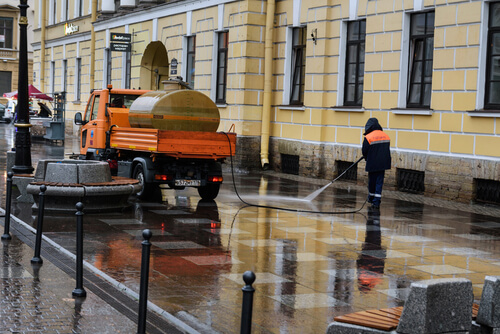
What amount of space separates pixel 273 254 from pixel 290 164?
44.2ft

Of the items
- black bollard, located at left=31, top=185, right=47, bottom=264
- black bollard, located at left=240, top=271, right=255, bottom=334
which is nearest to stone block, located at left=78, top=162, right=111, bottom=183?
black bollard, located at left=31, top=185, right=47, bottom=264

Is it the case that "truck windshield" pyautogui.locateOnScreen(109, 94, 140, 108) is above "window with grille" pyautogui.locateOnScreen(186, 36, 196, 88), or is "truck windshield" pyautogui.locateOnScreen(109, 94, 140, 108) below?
below

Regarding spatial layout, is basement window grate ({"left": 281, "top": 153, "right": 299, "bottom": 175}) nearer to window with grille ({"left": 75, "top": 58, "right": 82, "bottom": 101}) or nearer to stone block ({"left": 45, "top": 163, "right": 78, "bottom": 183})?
stone block ({"left": 45, "top": 163, "right": 78, "bottom": 183})

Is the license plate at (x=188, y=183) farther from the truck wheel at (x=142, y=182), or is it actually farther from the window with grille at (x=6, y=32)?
the window with grille at (x=6, y=32)

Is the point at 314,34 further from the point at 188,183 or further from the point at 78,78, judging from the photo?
the point at 78,78

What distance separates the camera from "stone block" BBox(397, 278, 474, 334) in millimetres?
4930

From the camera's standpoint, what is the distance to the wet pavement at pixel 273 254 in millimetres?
7199

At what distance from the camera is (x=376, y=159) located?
50.9 feet

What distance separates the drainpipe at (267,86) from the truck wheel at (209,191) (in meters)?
8.13

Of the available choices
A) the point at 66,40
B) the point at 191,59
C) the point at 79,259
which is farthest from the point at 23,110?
the point at 66,40

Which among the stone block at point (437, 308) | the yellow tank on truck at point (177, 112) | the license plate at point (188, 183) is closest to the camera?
the stone block at point (437, 308)

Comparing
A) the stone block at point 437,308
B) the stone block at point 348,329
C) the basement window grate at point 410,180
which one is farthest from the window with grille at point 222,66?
the stone block at point 437,308

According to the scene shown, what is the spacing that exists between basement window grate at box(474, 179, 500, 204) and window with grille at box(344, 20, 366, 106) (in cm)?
510

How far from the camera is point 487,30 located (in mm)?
16672
